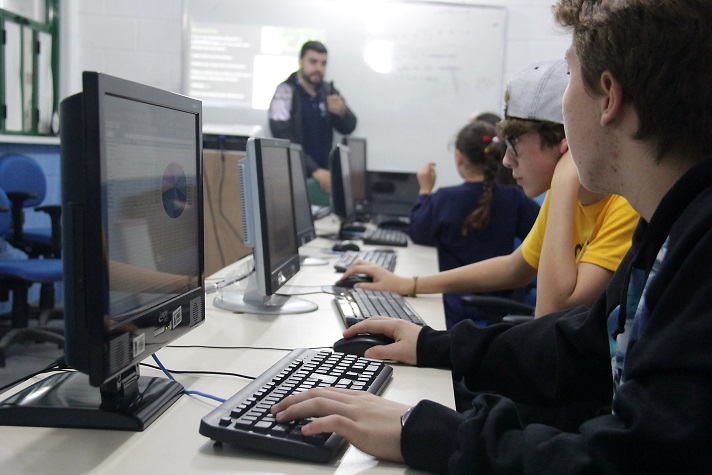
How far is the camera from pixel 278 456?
2.58 ft

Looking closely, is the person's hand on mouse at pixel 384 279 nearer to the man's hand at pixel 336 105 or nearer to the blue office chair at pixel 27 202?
the blue office chair at pixel 27 202

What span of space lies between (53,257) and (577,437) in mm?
3194

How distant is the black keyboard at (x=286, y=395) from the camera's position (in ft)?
2.55

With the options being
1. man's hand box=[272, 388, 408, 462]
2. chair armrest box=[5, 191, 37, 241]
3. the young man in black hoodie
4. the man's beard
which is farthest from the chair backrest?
the young man in black hoodie

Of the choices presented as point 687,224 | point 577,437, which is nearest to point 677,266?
point 687,224

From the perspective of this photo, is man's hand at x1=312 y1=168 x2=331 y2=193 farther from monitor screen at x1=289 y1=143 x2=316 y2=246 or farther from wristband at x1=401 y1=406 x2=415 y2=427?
wristband at x1=401 y1=406 x2=415 y2=427

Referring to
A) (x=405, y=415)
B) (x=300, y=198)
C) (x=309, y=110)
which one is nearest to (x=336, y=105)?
(x=309, y=110)

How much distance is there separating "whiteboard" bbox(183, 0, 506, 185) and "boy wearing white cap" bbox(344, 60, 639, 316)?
2996 mm

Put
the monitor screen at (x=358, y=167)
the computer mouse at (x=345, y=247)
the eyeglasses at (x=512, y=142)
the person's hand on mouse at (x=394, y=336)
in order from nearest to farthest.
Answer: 1. the person's hand on mouse at (x=394, y=336)
2. the eyeglasses at (x=512, y=142)
3. the computer mouse at (x=345, y=247)
4. the monitor screen at (x=358, y=167)

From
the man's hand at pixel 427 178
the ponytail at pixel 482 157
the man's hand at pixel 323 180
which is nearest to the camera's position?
the ponytail at pixel 482 157

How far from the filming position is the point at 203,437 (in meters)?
0.84

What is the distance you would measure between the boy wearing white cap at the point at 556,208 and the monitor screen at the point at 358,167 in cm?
217

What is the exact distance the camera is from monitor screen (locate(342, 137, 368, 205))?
13.3 feet

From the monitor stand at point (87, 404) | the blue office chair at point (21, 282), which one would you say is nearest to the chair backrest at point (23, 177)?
the blue office chair at point (21, 282)
